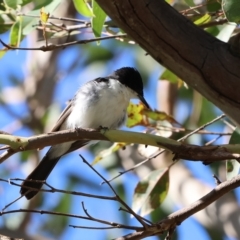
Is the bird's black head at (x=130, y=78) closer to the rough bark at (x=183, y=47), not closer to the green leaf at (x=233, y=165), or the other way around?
the green leaf at (x=233, y=165)

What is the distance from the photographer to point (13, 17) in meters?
3.22

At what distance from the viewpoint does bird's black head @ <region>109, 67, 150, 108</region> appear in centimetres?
389

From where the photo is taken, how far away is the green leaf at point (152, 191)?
309 cm

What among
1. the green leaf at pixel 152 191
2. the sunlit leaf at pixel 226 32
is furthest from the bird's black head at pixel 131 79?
A: the sunlit leaf at pixel 226 32

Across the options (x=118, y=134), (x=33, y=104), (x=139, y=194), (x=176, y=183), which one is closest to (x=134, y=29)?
(x=118, y=134)

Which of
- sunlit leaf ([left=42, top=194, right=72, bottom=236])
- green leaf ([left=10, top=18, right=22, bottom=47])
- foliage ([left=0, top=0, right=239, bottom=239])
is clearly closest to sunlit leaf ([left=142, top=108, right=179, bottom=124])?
foliage ([left=0, top=0, right=239, bottom=239])

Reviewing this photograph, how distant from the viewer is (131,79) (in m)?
3.95

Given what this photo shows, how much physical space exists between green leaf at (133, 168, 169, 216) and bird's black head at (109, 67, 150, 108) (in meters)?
0.79

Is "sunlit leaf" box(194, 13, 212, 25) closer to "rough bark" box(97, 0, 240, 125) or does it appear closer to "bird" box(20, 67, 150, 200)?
"rough bark" box(97, 0, 240, 125)

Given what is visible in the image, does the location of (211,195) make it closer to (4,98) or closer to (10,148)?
(10,148)

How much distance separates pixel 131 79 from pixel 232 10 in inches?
62.9

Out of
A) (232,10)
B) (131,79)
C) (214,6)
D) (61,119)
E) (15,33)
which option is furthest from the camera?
(131,79)

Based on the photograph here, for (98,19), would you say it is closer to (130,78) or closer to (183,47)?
(183,47)

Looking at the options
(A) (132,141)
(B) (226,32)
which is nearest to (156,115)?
(B) (226,32)
